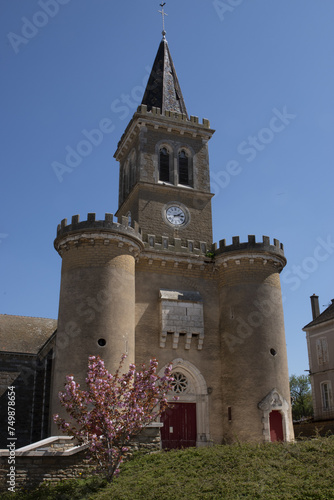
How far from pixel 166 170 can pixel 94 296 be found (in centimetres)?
933

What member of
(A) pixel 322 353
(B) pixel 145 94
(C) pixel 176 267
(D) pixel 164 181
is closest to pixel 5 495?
(C) pixel 176 267

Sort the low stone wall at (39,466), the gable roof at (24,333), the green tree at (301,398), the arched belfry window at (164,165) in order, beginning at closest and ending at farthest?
the low stone wall at (39,466), the arched belfry window at (164,165), the gable roof at (24,333), the green tree at (301,398)

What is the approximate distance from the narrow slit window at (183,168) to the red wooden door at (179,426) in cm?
1160

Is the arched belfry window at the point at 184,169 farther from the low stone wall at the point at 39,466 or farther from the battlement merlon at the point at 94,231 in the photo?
the low stone wall at the point at 39,466

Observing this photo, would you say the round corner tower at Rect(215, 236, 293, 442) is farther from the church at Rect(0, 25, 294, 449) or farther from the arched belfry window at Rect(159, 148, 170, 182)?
the arched belfry window at Rect(159, 148, 170, 182)

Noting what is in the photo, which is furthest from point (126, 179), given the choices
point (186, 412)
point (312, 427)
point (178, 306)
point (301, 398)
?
point (301, 398)

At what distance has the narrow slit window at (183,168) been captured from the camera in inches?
1069

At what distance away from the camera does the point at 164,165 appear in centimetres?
2702

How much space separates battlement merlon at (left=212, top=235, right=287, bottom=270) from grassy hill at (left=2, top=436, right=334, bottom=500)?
9.69 metres

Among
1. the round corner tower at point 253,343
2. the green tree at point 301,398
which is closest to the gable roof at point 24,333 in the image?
the round corner tower at point 253,343

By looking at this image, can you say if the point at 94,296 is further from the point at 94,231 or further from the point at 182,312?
the point at 182,312

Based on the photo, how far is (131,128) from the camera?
27625 millimetres

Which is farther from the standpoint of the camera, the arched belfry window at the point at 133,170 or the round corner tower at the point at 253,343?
the arched belfry window at the point at 133,170

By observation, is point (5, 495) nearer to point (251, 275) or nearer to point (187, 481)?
point (187, 481)
